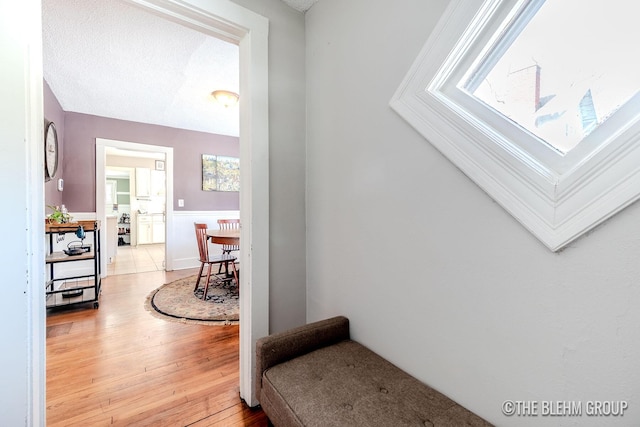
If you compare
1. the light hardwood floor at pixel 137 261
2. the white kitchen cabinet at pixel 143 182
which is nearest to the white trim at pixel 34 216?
the light hardwood floor at pixel 137 261

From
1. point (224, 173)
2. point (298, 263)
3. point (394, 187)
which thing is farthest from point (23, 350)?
point (224, 173)

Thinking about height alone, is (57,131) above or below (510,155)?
above

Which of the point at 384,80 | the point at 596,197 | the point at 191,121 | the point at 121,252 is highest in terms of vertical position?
the point at 191,121

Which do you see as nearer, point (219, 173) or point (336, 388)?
point (336, 388)

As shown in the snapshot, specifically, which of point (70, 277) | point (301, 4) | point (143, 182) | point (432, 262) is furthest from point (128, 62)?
point (143, 182)

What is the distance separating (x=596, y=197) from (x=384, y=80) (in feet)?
3.01

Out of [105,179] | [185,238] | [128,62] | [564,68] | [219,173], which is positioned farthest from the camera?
[219,173]

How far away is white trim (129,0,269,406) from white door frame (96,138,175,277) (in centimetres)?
354

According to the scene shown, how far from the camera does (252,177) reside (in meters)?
1.46

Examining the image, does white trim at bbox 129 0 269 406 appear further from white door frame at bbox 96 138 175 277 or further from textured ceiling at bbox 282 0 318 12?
white door frame at bbox 96 138 175 277

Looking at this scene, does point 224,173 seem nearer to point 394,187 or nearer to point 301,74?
point 301,74

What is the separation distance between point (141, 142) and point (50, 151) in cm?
128

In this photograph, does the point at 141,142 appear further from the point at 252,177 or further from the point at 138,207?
the point at 138,207

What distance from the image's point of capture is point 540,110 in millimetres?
895
